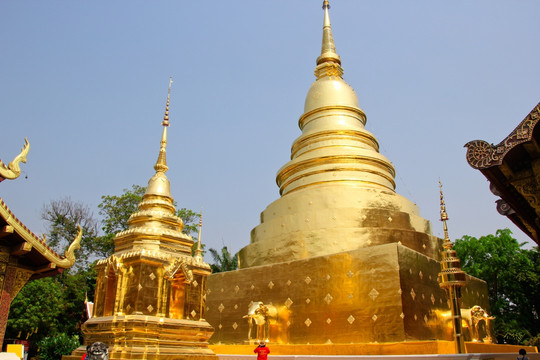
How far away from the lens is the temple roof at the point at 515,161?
473cm

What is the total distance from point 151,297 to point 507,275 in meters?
19.7

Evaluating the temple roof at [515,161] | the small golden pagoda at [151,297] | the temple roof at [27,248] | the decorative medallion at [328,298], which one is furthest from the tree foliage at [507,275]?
the temple roof at [27,248]

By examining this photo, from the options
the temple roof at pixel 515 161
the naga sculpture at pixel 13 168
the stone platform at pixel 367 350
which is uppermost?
the naga sculpture at pixel 13 168

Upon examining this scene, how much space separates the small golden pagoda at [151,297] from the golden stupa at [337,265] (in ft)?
7.29

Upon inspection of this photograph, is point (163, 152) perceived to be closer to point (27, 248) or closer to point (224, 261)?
point (27, 248)

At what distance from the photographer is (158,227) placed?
31.0 ft

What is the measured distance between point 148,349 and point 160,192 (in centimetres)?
352

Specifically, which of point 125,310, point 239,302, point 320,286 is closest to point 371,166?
point 320,286

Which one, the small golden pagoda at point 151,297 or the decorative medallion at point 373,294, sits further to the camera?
the decorative medallion at point 373,294

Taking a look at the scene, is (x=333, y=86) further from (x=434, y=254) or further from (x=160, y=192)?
(x=160, y=192)

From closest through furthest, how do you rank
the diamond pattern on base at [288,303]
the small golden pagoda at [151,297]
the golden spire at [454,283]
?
1. the golden spire at [454,283]
2. the small golden pagoda at [151,297]
3. the diamond pattern on base at [288,303]

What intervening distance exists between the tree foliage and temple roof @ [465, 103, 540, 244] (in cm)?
1823

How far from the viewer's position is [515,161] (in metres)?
5.21

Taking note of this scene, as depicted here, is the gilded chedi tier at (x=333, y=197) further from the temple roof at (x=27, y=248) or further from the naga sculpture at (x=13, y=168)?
the naga sculpture at (x=13, y=168)
